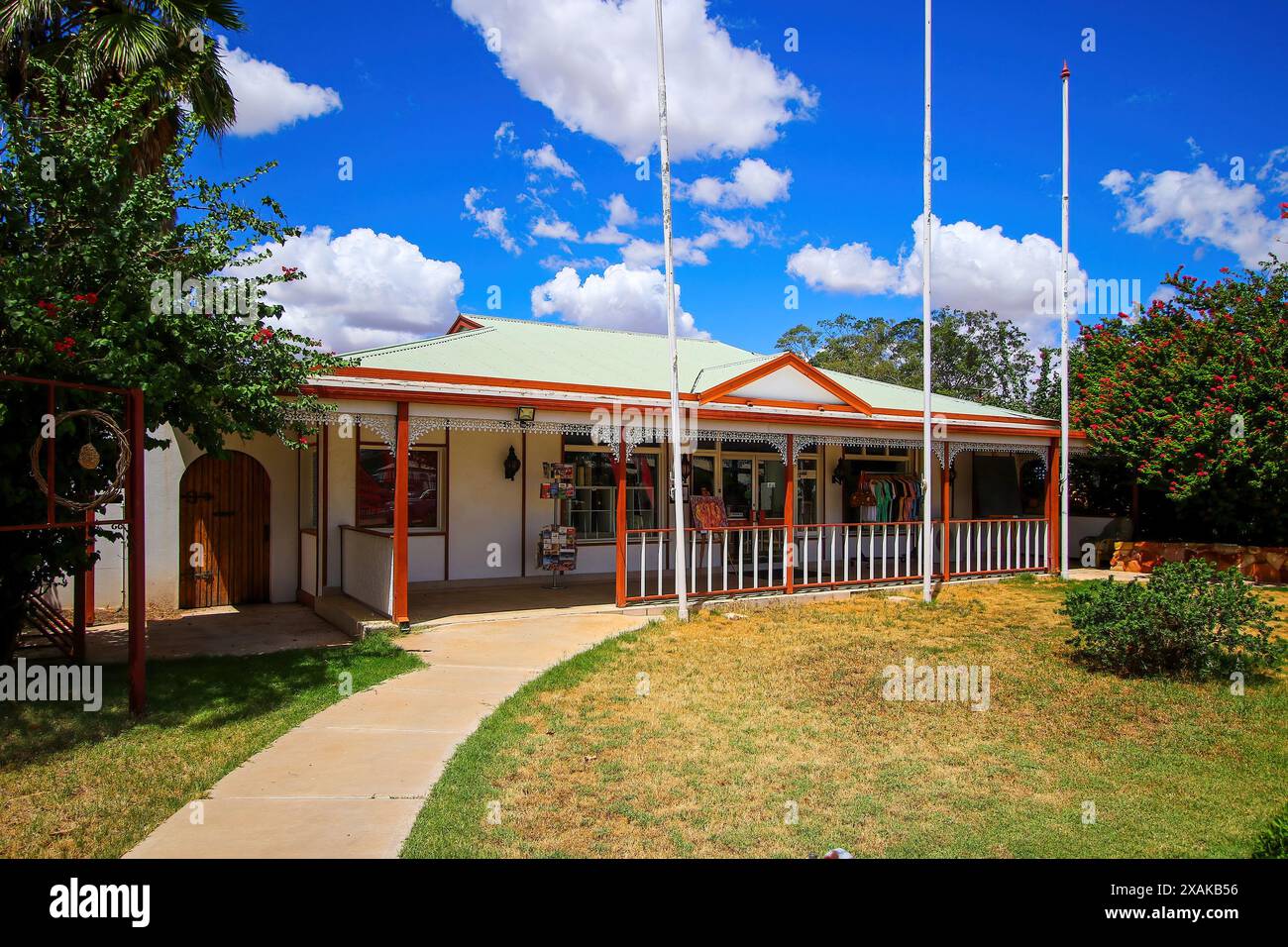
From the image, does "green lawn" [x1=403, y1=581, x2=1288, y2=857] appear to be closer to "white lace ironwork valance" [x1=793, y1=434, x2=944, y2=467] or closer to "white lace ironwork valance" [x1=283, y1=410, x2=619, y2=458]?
"white lace ironwork valance" [x1=283, y1=410, x2=619, y2=458]

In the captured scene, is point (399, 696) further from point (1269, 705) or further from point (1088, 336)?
point (1088, 336)

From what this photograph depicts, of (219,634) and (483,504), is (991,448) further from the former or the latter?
(219,634)

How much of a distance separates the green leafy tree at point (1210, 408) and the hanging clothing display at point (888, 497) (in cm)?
346

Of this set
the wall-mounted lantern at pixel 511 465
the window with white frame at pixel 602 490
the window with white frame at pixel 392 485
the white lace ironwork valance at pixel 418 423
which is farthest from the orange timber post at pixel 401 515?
the window with white frame at pixel 602 490

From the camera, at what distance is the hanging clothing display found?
15375mm

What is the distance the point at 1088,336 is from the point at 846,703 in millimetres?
15439

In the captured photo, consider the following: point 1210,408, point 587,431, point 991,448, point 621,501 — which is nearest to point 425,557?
point 587,431

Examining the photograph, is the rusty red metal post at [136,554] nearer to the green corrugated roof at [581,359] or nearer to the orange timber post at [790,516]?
the green corrugated roof at [581,359]

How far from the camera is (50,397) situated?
5.09 m

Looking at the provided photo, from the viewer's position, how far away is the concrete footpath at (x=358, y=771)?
387 cm

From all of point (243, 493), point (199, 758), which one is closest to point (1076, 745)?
point (199, 758)

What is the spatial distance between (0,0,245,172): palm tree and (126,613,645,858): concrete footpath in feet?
23.2

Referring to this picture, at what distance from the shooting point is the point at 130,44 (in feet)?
31.0

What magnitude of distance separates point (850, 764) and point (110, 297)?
249 inches
